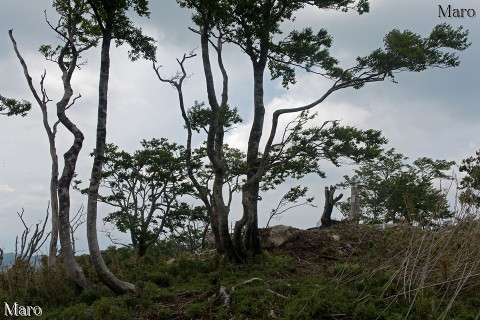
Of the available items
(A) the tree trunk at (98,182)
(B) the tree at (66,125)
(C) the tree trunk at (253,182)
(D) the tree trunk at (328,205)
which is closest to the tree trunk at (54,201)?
(B) the tree at (66,125)

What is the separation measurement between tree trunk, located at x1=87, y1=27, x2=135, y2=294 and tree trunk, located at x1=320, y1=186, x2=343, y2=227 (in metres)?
8.76

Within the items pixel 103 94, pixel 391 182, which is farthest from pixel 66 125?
pixel 391 182

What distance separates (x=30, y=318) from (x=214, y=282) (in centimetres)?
381

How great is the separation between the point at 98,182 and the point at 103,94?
1.96 metres

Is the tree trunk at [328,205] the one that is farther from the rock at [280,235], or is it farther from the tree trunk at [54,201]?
the tree trunk at [54,201]

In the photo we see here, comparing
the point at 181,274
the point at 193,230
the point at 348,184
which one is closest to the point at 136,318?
the point at 181,274

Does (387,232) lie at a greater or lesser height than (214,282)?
greater

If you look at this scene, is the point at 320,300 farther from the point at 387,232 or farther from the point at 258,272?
the point at 387,232

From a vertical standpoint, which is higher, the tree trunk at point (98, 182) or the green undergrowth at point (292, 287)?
the tree trunk at point (98, 182)

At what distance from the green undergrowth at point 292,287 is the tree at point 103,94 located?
0.55m

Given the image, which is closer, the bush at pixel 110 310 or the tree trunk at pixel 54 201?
the bush at pixel 110 310

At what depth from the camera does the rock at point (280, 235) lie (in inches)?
508

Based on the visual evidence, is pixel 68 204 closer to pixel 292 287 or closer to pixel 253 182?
pixel 253 182

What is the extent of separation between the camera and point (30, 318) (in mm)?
8641
